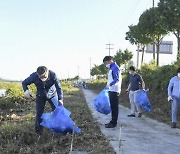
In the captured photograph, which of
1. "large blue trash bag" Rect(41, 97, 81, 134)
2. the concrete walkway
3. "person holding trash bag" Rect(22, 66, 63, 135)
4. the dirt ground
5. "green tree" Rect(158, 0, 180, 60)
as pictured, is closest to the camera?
the dirt ground

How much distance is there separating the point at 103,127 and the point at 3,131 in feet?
8.90

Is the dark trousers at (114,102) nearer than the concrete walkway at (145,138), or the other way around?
the concrete walkway at (145,138)

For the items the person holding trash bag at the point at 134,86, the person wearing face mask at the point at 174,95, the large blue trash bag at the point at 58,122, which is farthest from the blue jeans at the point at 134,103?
the large blue trash bag at the point at 58,122

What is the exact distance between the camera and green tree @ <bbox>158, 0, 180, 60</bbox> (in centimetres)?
2019

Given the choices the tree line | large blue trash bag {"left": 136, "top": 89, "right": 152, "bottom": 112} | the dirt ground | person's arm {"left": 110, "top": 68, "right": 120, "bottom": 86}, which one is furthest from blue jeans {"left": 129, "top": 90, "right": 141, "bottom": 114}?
the tree line

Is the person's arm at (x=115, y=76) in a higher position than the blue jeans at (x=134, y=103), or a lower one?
higher

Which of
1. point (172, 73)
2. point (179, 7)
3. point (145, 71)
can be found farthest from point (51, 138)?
point (145, 71)

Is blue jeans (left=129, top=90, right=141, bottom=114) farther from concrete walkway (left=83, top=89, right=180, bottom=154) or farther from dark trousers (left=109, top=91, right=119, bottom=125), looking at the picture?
dark trousers (left=109, top=91, right=119, bottom=125)

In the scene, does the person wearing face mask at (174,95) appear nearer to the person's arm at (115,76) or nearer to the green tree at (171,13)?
the person's arm at (115,76)

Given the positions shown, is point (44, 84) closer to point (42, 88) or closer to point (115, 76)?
point (42, 88)

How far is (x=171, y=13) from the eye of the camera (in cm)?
2027

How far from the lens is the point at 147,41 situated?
3042 centimetres

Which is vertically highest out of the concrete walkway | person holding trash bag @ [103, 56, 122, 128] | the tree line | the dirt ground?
the tree line

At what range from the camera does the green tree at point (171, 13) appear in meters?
20.2
